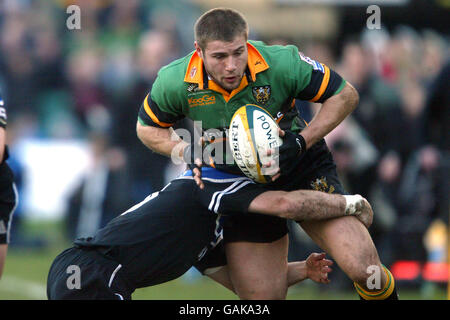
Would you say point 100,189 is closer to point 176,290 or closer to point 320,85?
point 176,290

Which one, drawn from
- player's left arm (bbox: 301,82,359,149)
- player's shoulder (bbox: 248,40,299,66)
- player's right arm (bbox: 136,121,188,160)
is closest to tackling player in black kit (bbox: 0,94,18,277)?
player's right arm (bbox: 136,121,188,160)

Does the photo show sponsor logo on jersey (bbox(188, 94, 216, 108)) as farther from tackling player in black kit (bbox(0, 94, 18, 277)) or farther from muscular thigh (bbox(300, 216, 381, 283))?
tackling player in black kit (bbox(0, 94, 18, 277))

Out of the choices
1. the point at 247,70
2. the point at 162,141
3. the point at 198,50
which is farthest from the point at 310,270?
the point at 198,50

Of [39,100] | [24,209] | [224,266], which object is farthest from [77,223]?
[224,266]

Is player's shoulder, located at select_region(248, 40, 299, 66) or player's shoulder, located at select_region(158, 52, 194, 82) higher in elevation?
player's shoulder, located at select_region(248, 40, 299, 66)

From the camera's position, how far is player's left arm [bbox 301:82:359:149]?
586cm

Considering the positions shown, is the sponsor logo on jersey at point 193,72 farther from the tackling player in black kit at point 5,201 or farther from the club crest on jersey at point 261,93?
the tackling player in black kit at point 5,201

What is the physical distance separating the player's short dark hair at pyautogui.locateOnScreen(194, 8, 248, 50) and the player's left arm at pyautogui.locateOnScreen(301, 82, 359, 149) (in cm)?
73

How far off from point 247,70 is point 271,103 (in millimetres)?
270

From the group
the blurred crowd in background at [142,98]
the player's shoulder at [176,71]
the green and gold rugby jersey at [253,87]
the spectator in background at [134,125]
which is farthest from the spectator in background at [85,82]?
the green and gold rugby jersey at [253,87]

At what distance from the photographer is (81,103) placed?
13859 mm

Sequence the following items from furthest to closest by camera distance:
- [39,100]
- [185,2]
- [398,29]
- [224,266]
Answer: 1. [185,2]
2. [39,100]
3. [398,29]
4. [224,266]

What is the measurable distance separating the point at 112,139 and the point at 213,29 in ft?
21.7
